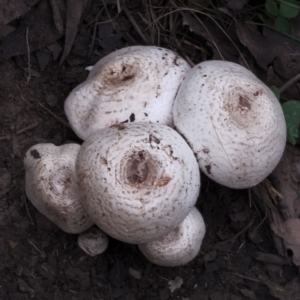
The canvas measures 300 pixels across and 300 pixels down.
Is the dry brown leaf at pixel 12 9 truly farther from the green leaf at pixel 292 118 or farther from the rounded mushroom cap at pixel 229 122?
the green leaf at pixel 292 118

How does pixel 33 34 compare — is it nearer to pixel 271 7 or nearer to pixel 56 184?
pixel 56 184

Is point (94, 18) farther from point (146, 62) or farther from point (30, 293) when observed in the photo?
point (30, 293)

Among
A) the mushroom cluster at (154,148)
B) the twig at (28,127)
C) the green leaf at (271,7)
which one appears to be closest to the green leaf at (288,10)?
the green leaf at (271,7)

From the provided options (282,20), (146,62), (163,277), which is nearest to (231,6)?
(282,20)

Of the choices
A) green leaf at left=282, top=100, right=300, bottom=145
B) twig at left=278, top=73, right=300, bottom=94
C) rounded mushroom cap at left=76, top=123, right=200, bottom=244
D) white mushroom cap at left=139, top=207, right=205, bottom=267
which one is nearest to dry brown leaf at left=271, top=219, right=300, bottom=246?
green leaf at left=282, top=100, right=300, bottom=145

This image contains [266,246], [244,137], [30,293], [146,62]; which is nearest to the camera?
[244,137]
